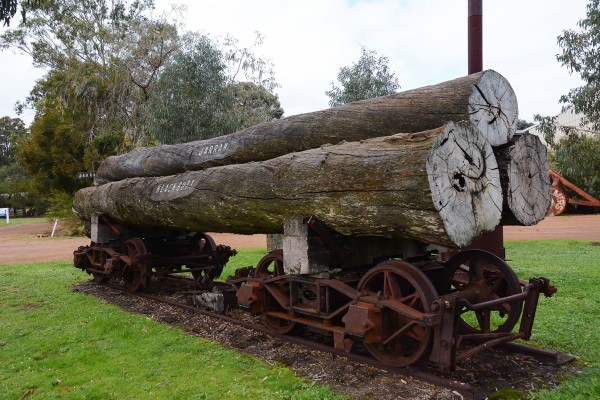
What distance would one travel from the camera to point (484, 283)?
197 inches

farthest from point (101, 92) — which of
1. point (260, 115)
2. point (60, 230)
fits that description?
point (260, 115)

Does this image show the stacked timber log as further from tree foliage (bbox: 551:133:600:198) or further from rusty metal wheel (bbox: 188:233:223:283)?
tree foliage (bbox: 551:133:600:198)

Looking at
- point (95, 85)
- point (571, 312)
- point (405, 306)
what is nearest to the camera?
point (405, 306)

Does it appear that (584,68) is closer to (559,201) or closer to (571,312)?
(571,312)

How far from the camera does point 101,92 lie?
90.5 ft

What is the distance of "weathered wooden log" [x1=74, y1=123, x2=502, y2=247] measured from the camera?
3.82m

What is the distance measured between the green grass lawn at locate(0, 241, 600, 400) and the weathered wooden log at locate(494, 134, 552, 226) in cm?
141

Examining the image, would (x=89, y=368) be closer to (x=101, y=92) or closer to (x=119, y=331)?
(x=119, y=331)

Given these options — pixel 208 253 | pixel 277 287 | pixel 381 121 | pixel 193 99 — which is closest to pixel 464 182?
pixel 381 121

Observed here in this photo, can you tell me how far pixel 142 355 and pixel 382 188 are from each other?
3021 millimetres

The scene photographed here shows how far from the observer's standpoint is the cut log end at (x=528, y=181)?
4562mm

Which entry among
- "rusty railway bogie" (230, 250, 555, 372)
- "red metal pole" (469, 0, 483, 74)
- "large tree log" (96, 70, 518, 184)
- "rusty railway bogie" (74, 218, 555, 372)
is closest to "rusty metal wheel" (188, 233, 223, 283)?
"large tree log" (96, 70, 518, 184)

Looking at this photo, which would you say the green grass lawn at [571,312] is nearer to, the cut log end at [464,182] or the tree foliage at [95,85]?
the cut log end at [464,182]

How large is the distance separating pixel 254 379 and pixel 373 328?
1093mm
